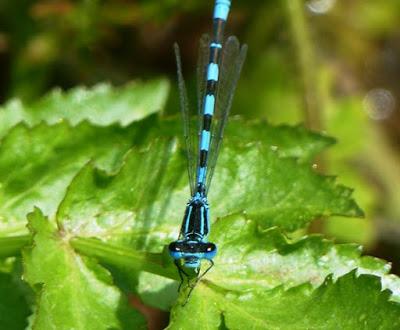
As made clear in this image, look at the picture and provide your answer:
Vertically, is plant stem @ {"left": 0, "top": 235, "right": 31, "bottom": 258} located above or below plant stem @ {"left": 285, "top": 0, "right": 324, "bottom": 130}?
below

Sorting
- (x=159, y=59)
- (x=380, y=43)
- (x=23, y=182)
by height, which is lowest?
(x=23, y=182)

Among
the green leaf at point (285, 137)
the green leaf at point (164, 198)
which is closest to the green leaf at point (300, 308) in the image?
the green leaf at point (164, 198)

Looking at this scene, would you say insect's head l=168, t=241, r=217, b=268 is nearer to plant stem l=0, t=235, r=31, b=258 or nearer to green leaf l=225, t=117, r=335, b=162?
plant stem l=0, t=235, r=31, b=258

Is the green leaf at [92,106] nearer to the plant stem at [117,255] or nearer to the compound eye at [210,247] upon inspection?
the plant stem at [117,255]

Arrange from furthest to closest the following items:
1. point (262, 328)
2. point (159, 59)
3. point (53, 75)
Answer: point (159, 59), point (53, 75), point (262, 328)

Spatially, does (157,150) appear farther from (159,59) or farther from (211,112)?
(159,59)

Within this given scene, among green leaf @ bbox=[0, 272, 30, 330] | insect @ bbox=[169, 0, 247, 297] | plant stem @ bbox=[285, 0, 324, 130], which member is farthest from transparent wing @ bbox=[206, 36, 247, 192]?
plant stem @ bbox=[285, 0, 324, 130]

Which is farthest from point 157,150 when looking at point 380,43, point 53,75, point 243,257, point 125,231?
point 380,43
